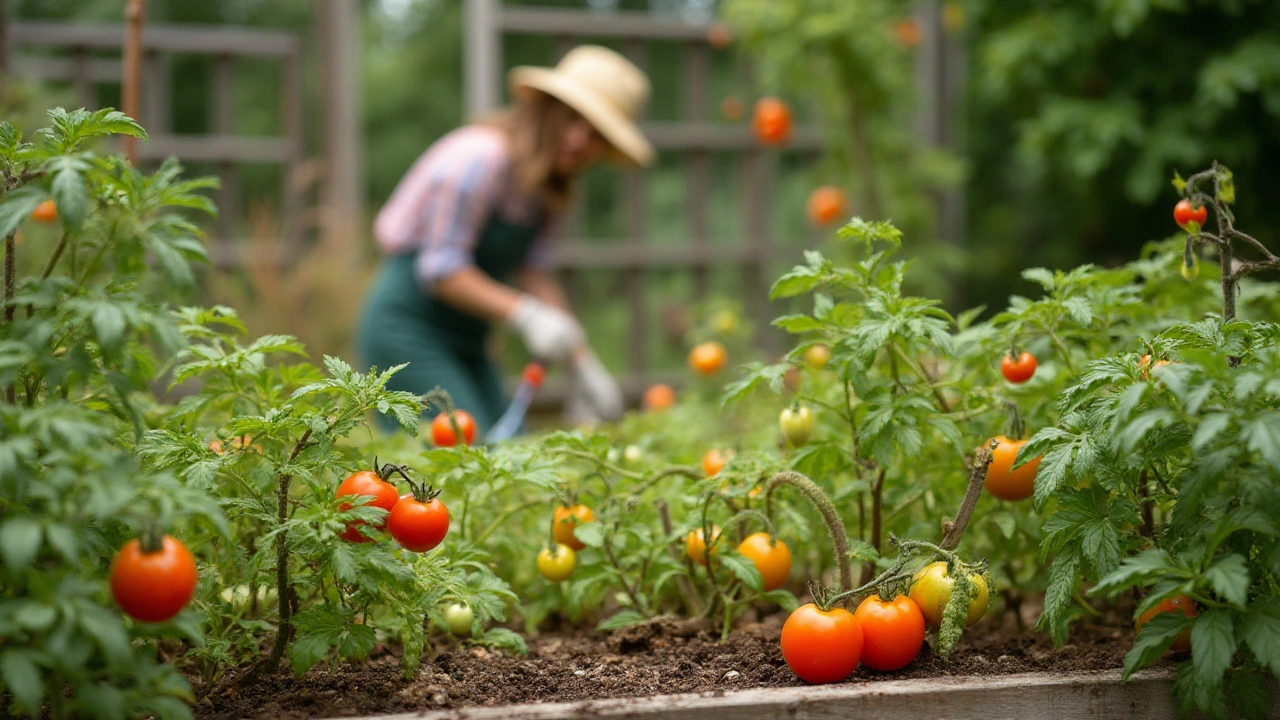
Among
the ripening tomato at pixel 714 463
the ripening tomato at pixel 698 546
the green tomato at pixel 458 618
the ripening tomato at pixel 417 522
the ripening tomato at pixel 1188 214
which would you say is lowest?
the green tomato at pixel 458 618

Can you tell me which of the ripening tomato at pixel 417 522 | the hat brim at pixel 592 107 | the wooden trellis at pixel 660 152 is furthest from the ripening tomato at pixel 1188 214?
the wooden trellis at pixel 660 152

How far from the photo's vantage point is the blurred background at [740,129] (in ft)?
11.6

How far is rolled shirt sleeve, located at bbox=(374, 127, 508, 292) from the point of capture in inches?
122

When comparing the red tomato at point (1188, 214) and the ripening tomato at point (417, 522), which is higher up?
the red tomato at point (1188, 214)

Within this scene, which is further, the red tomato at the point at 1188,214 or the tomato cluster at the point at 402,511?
the red tomato at the point at 1188,214

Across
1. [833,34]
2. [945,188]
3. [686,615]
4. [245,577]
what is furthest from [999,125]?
[245,577]

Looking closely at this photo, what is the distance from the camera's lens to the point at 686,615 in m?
1.80

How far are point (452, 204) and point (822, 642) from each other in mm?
2150

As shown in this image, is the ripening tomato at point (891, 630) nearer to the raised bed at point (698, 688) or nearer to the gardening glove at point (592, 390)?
the raised bed at point (698, 688)

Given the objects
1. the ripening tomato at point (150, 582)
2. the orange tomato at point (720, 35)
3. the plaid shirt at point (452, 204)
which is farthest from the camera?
the orange tomato at point (720, 35)

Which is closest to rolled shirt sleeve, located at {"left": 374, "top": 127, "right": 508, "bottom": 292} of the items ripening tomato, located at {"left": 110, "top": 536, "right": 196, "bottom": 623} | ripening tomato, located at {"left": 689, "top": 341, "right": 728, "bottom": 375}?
ripening tomato, located at {"left": 689, "top": 341, "right": 728, "bottom": 375}

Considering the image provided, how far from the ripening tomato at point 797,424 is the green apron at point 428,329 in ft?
5.34

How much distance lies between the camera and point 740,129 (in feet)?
15.4

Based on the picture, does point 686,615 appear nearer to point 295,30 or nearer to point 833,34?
point 833,34
